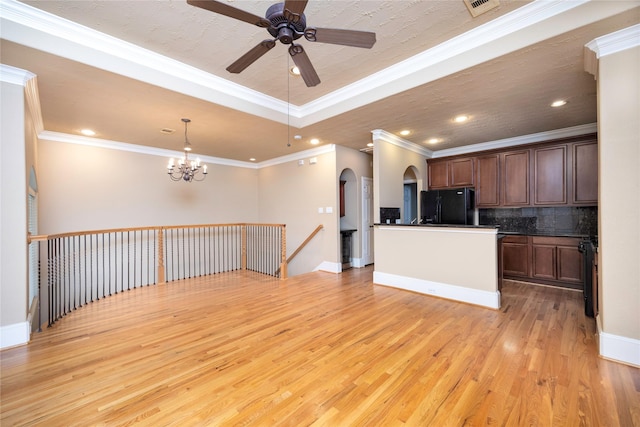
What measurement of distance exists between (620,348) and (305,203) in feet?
17.2

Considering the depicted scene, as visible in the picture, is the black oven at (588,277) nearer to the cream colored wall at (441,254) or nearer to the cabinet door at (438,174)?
the cream colored wall at (441,254)

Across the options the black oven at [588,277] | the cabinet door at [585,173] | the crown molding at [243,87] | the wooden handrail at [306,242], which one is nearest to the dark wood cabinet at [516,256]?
the cabinet door at [585,173]

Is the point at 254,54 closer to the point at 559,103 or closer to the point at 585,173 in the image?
the point at 559,103

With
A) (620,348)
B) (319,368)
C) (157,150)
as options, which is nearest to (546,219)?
(620,348)

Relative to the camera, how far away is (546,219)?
16.8 feet

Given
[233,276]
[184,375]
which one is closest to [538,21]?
[184,375]

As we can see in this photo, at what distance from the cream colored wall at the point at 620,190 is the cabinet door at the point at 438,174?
3.69 meters

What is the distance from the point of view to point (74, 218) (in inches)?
199

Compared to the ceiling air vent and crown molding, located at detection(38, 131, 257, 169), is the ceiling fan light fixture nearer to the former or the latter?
the ceiling air vent

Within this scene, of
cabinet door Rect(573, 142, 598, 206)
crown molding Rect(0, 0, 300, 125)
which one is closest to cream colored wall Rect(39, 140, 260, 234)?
crown molding Rect(0, 0, 300, 125)

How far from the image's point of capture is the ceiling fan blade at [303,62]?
76.8 inches

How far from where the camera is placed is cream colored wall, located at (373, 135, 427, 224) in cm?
480

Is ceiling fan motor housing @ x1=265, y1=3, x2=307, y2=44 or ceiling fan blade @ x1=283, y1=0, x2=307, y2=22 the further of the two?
ceiling fan motor housing @ x1=265, y1=3, x2=307, y2=44

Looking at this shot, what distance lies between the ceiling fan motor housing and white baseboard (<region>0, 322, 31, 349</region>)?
3.75 m
